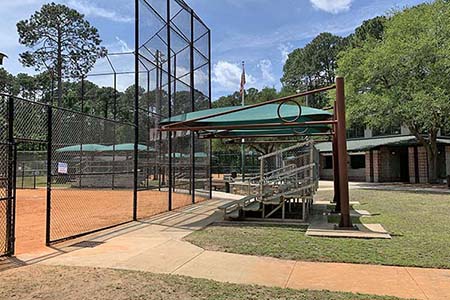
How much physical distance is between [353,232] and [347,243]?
0.89 meters

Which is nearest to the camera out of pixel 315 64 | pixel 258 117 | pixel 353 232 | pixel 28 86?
pixel 353 232

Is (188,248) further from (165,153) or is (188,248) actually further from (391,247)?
(165,153)

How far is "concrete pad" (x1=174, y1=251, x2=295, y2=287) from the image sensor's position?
4.91 meters

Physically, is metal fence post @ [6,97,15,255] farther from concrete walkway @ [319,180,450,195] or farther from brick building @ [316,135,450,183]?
brick building @ [316,135,450,183]

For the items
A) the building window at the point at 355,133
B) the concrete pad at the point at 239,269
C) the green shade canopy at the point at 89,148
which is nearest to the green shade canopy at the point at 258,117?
the concrete pad at the point at 239,269

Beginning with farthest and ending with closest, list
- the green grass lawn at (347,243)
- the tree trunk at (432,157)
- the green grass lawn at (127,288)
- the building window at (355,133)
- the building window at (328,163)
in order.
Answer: the building window at (355,133) → the building window at (328,163) → the tree trunk at (432,157) → the green grass lawn at (347,243) → the green grass lawn at (127,288)

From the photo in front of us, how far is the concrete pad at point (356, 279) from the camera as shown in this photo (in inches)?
175

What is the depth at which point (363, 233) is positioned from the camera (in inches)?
301

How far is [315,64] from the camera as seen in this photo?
55.3 metres

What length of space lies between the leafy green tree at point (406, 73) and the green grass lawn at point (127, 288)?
17.6 meters

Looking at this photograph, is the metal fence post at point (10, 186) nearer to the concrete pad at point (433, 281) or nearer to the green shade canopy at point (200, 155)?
the concrete pad at point (433, 281)

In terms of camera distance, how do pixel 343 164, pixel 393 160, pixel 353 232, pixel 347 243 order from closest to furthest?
pixel 347 243
pixel 353 232
pixel 343 164
pixel 393 160

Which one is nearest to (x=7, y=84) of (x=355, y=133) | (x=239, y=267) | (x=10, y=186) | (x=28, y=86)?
(x=28, y=86)

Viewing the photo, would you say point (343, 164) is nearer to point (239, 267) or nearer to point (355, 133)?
point (239, 267)
